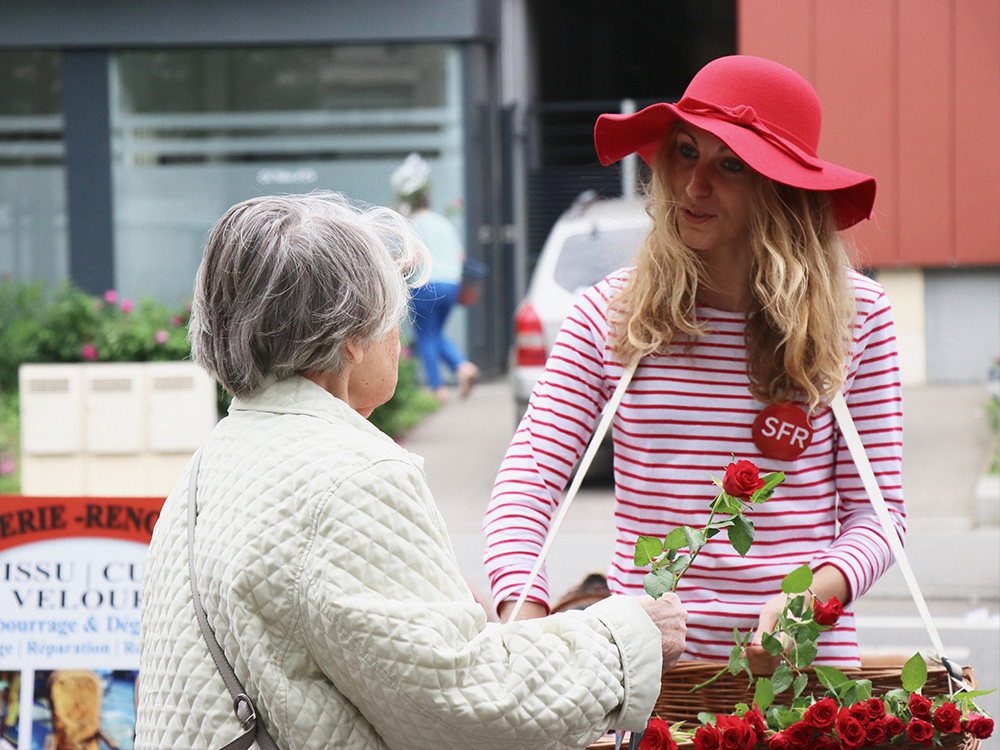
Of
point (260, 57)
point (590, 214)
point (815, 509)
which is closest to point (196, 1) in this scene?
point (260, 57)

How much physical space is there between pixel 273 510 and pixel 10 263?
42.4 ft

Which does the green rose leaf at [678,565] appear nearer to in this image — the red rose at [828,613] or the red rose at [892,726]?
the red rose at [828,613]

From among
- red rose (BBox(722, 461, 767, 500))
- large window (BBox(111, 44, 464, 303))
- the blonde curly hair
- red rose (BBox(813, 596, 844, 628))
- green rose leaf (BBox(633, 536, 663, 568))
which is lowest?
red rose (BBox(813, 596, 844, 628))

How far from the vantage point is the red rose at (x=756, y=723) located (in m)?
1.78

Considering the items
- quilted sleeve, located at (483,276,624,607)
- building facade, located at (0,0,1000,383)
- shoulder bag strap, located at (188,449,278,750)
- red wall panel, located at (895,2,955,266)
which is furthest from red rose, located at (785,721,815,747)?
building facade, located at (0,0,1000,383)

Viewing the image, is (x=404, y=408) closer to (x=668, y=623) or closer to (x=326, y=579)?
(x=668, y=623)

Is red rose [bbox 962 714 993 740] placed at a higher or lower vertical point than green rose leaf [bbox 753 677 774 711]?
lower

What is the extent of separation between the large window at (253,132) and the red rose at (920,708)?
11104 mm

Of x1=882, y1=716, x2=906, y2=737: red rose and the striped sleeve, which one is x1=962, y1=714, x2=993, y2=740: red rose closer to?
x1=882, y1=716, x2=906, y2=737: red rose

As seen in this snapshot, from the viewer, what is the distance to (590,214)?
26.7 feet

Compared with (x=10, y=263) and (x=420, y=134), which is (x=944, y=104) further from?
(x=10, y=263)

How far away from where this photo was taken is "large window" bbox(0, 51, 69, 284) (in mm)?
13039

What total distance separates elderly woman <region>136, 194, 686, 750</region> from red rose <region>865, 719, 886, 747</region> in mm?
317

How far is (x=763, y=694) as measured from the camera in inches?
72.7
